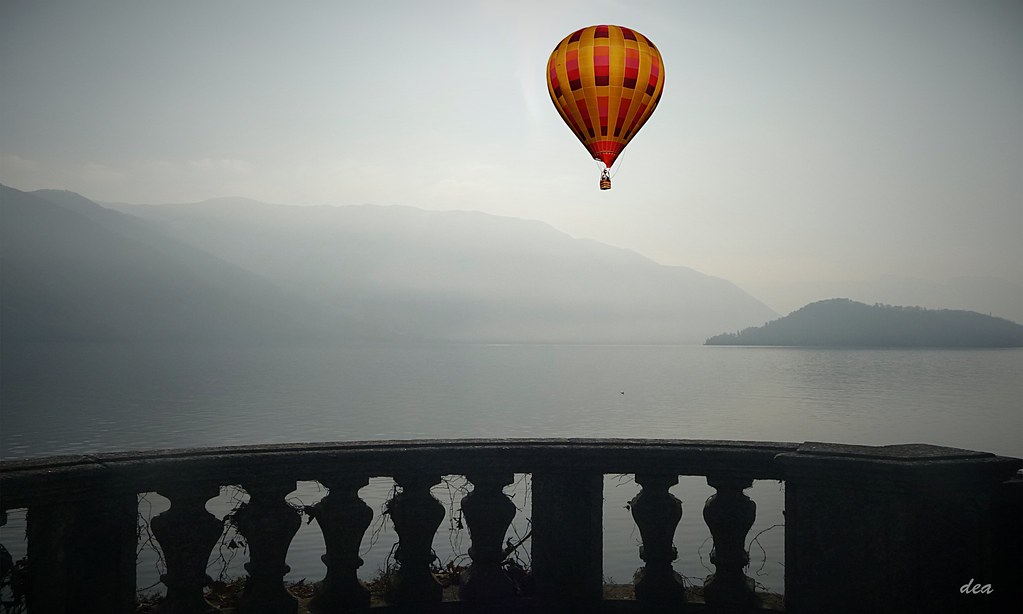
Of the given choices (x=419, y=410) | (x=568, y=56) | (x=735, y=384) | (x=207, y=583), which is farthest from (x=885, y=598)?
(x=735, y=384)

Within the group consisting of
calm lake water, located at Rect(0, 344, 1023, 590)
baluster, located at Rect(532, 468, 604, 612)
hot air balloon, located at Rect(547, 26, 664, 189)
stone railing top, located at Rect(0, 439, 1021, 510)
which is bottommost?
calm lake water, located at Rect(0, 344, 1023, 590)

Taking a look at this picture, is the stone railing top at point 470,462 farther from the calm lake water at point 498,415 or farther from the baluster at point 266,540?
the calm lake water at point 498,415

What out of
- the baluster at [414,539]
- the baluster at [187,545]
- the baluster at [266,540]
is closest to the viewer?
the baluster at [187,545]

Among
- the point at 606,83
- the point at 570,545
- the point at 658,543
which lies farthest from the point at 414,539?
the point at 606,83

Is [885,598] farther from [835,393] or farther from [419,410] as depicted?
[835,393]

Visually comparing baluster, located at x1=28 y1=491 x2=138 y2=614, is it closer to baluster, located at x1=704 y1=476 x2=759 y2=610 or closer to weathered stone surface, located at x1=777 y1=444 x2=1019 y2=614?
baluster, located at x1=704 y1=476 x2=759 y2=610

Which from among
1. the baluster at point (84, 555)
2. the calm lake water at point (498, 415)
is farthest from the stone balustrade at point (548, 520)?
the calm lake water at point (498, 415)

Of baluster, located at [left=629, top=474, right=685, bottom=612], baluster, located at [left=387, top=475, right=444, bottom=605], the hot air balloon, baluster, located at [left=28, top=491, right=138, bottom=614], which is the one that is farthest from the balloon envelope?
baluster, located at [left=28, top=491, right=138, bottom=614]
